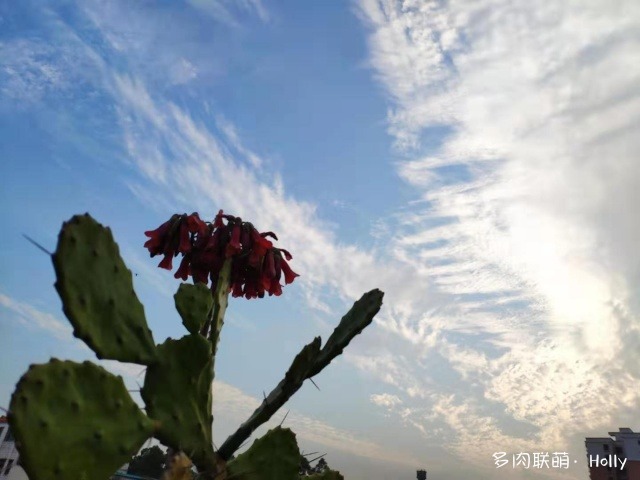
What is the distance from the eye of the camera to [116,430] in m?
1.96

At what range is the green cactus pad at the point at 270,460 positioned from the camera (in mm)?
2412

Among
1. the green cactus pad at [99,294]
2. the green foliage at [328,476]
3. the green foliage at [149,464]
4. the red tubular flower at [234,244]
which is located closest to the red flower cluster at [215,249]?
the red tubular flower at [234,244]

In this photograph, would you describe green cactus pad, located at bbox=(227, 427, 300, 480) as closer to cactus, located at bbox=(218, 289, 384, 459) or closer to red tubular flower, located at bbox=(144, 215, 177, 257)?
cactus, located at bbox=(218, 289, 384, 459)

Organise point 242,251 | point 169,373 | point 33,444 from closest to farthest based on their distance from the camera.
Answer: point 33,444, point 169,373, point 242,251

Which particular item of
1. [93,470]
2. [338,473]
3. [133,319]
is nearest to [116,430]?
[93,470]

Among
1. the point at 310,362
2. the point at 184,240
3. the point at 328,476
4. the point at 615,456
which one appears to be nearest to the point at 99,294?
the point at 184,240

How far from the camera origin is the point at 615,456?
121 feet

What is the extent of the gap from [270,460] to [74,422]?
959 millimetres

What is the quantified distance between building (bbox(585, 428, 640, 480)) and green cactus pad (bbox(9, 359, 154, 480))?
41.4 meters

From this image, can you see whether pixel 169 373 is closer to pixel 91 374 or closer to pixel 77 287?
pixel 91 374

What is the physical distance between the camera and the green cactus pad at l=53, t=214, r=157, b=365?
1.95m

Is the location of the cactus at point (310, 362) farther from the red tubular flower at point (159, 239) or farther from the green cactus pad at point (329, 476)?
the red tubular flower at point (159, 239)

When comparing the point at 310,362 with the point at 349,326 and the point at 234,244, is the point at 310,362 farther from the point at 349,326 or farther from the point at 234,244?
the point at 234,244

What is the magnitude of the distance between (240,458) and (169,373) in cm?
60
